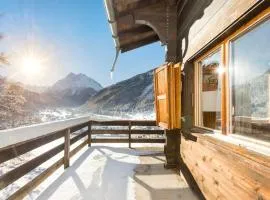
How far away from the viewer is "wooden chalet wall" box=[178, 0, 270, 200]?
2.25m

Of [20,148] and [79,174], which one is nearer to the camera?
[20,148]

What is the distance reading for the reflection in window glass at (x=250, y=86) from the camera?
2975 mm

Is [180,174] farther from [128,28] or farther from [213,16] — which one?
[128,28]

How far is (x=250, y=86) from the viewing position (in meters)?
3.24

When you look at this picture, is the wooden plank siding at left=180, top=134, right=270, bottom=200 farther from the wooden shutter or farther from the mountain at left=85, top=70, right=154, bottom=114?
the mountain at left=85, top=70, right=154, bottom=114

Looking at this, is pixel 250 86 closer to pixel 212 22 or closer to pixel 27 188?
pixel 212 22

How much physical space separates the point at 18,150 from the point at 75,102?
82260 millimetres

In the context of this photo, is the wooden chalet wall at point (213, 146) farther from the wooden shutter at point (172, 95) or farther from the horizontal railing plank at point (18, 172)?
the horizontal railing plank at point (18, 172)

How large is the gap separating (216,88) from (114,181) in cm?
255

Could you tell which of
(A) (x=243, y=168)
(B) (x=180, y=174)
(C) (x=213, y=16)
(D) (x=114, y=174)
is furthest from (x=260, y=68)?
(D) (x=114, y=174)

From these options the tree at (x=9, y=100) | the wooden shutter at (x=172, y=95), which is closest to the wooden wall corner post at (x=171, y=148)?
the wooden shutter at (x=172, y=95)

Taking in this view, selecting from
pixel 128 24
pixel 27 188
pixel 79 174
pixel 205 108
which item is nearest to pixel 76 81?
pixel 128 24

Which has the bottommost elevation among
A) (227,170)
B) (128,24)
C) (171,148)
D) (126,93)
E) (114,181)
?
(114,181)

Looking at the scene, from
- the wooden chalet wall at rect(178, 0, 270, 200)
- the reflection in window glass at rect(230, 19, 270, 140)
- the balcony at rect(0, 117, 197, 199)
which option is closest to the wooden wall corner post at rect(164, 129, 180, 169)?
the balcony at rect(0, 117, 197, 199)
